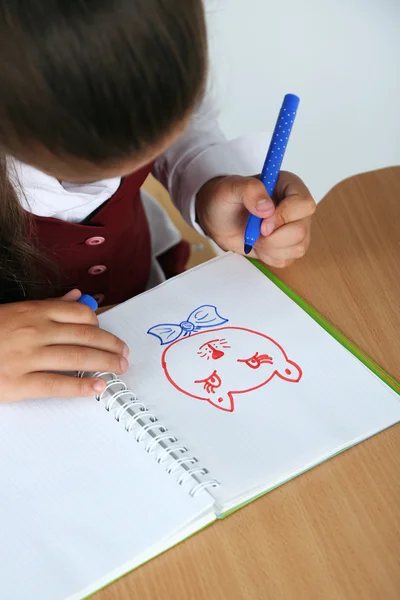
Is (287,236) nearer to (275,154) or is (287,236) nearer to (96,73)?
(275,154)

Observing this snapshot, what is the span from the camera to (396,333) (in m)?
0.65

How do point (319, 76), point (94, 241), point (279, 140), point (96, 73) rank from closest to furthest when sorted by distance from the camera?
point (96, 73) → point (279, 140) → point (94, 241) → point (319, 76)

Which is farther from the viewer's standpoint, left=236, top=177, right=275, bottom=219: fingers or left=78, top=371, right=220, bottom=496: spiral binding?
left=236, top=177, right=275, bottom=219: fingers

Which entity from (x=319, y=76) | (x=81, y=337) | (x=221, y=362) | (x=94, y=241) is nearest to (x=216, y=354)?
(x=221, y=362)

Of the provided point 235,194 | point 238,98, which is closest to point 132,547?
point 235,194

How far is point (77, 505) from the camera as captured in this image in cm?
51

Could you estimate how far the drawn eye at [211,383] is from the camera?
593 mm

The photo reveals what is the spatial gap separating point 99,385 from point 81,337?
5 centimetres

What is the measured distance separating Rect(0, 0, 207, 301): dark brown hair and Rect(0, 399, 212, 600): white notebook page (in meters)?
0.21

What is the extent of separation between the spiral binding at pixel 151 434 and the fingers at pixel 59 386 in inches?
0.5

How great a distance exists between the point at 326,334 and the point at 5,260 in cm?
32

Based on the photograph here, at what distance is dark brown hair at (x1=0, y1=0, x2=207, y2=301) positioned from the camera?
0.42 meters

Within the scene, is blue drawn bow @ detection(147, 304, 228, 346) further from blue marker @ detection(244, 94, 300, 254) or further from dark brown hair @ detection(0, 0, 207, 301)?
dark brown hair @ detection(0, 0, 207, 301)

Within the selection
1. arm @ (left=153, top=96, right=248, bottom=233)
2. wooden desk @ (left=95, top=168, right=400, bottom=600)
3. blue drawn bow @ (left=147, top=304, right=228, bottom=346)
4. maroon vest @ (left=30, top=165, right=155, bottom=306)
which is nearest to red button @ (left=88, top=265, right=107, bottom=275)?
maroon vest @ (left=30, top=165, right=155, bottom=306)
